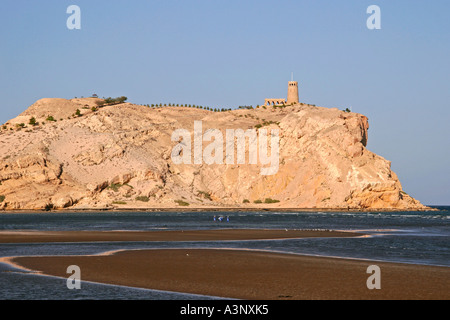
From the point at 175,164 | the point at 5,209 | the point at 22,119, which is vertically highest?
the point at 22,119

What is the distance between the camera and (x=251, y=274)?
23.4 metres

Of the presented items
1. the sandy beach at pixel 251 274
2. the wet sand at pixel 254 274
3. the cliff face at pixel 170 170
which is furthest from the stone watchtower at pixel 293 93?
the wet sand at pixel 254 274

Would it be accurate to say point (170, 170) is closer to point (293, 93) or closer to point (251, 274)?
point (293, 93)

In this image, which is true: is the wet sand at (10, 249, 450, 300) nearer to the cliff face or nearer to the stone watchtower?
the cliff face

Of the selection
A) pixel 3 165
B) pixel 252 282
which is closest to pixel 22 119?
pixel 3 165

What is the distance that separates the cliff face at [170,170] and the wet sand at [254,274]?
97275 millimetres

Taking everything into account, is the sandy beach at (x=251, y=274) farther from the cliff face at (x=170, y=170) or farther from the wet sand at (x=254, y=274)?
the cliff face at (x=170, y=170)

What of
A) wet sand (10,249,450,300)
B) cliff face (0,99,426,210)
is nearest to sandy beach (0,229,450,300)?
wet sand (10,249,450,300)

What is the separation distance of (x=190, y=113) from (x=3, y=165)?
61837mm

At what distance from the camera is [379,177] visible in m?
127

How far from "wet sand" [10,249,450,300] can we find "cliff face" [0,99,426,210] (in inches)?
3830

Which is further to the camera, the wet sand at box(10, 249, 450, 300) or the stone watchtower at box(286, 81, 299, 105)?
the stone watchtower at box(286, 81, 299, 105)

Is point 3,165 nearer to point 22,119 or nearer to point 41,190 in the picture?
point 41,190

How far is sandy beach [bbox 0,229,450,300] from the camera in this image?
63.2ft
